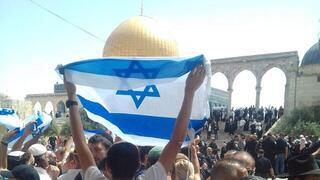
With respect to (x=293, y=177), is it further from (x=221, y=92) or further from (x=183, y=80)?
(x=221, y=92)

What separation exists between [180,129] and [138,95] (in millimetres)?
1222

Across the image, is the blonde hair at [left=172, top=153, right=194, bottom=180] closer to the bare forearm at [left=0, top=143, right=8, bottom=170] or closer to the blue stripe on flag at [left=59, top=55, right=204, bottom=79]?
the blue stripe on flag at [left=59, top=55, right=204, bottom=79]

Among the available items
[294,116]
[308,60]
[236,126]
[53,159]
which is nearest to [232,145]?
[53,159]

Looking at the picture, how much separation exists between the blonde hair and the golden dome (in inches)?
1745

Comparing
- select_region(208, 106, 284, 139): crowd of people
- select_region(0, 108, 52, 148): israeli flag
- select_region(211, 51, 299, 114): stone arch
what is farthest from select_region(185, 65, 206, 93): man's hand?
select_region(211, 51, 299, 114): stone arch

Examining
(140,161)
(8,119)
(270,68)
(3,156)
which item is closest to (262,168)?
(8,119)

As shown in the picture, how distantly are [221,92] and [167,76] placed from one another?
229 feet

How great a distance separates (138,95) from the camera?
3.94 m

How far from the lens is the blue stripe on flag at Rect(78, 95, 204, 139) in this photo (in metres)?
3.82

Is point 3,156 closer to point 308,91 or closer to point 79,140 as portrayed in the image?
point 79,140

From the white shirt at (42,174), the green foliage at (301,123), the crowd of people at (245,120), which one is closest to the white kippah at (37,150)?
the white shirt at (42,174)

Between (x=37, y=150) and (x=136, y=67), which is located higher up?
(x=136, y=67)

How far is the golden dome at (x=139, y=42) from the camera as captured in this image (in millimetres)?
48781

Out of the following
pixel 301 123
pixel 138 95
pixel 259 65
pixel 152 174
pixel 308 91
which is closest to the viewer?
pixel 152 174
